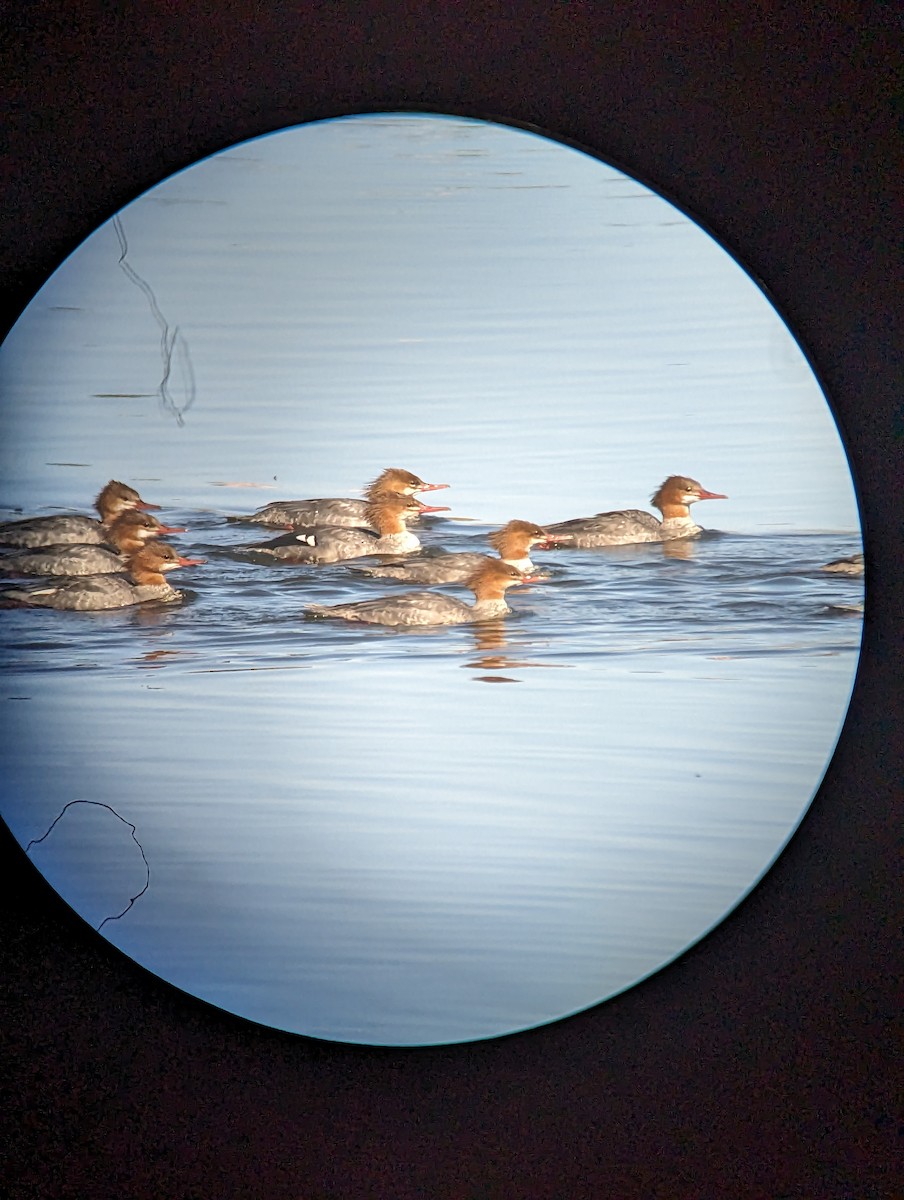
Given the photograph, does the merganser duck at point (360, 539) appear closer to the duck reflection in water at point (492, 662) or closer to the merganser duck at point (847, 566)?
the duck reflection in water at point (492, 662)

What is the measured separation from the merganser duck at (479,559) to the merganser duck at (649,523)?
0.06 ft

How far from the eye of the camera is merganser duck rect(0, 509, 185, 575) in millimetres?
1052

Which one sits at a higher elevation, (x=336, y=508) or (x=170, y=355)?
(x=170, y=355)

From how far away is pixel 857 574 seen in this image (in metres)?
1.06

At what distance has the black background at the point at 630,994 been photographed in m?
1.11

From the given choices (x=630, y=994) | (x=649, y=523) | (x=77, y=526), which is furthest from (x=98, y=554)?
(x=630, y=994)

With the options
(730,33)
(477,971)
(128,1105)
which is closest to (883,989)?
(477,971)

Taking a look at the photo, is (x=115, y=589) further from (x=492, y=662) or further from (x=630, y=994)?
(x=630, y=994)

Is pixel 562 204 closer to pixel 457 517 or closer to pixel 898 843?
pixel 457 517

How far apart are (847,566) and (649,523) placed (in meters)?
0.21

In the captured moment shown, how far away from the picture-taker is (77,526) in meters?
1.05

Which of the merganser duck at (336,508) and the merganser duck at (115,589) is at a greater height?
the merganser duck at (336,508)

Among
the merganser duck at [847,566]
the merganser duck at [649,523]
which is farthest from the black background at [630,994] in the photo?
the merganser duck at [649,523]

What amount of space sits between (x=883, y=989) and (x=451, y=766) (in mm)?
535
